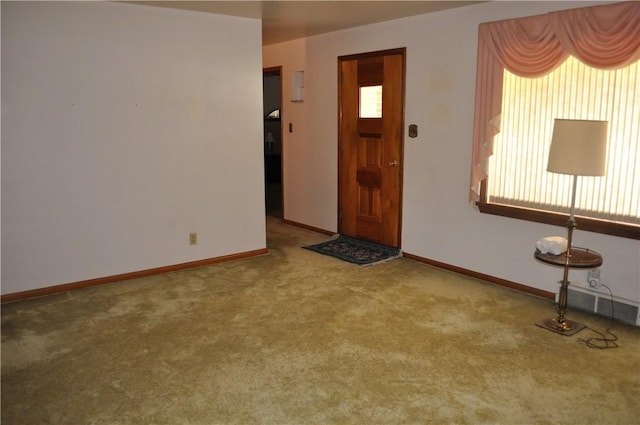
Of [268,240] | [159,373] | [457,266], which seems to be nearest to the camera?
[159,373]

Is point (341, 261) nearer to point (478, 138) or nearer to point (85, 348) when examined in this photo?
point (478, 138)

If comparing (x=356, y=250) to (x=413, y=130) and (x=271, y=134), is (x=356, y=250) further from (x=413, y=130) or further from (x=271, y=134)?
(x=271, y=134)

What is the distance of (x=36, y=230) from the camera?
4094mm

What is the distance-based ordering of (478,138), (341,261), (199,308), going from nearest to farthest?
(199,308)
(478,138)
(341,261)

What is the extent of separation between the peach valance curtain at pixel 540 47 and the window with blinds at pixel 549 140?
3.4 inches

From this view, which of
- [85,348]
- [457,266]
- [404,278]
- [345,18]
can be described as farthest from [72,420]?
[345,18]

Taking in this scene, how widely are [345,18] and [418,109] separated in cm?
113

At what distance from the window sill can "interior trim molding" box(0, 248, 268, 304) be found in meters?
2.39

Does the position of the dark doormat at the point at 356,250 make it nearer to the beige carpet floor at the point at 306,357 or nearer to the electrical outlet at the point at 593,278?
the beige carpet floor at the point at 306,357

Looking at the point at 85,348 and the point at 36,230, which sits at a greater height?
the point at 36,230

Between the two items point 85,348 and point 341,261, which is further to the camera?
point 341,261

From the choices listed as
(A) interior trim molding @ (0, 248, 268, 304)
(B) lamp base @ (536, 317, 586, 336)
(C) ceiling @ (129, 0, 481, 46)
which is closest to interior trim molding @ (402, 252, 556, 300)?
(B) lamp base @ (536, 317, 586, 336)

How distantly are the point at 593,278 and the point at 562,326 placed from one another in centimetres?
55

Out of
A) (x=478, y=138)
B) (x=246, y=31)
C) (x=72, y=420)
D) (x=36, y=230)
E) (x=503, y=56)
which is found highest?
(x=246, y=31)
